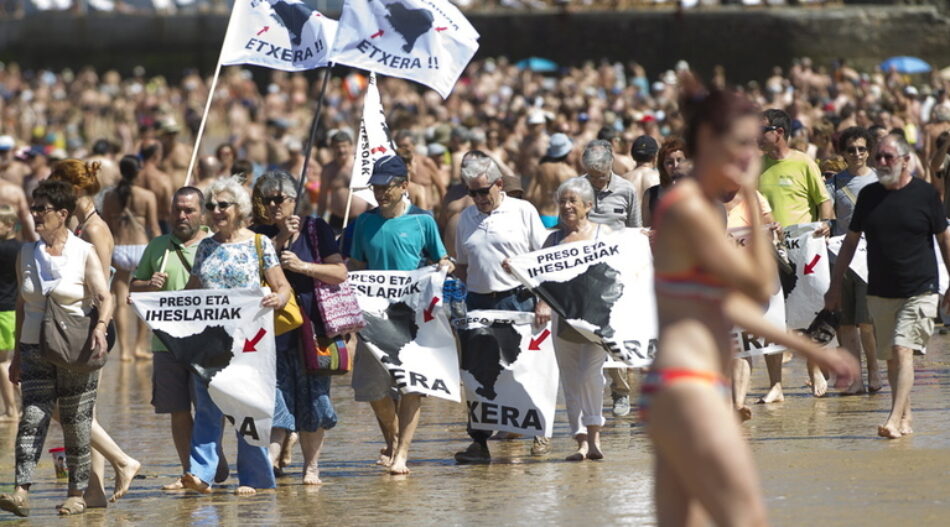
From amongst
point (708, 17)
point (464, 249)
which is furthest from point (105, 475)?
point (708, 17)

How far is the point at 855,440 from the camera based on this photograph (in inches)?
401

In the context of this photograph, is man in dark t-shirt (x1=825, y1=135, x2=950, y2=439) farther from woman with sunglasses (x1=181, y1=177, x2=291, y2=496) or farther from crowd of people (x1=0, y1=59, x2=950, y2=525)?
woman with sunglasses (x1=181, y1=177, x2=291, y2=496)

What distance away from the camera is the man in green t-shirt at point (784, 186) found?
39.8 feet

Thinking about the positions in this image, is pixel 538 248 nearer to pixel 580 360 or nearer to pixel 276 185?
pixel 580 360

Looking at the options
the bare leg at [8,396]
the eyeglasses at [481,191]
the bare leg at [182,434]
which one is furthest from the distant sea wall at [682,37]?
the bare leg at [182,434]

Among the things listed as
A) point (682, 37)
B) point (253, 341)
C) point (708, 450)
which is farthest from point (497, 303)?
point (682, 37)

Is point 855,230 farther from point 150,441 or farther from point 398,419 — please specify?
point 150,441

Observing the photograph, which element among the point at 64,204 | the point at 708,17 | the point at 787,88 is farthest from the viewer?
the point at 708,17

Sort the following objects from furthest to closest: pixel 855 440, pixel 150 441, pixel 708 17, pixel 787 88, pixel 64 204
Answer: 1. pixel 708 17
2. pixel 787 88
3. pixel 150 441
4. pixel 855 440
5. pixel 64 204

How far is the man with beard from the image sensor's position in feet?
31.6

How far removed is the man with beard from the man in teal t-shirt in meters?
0.95

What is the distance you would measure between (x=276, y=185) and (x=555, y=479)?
2176mm

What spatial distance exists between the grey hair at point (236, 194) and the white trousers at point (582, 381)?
205 centimetres

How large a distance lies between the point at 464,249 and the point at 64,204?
242 cm
